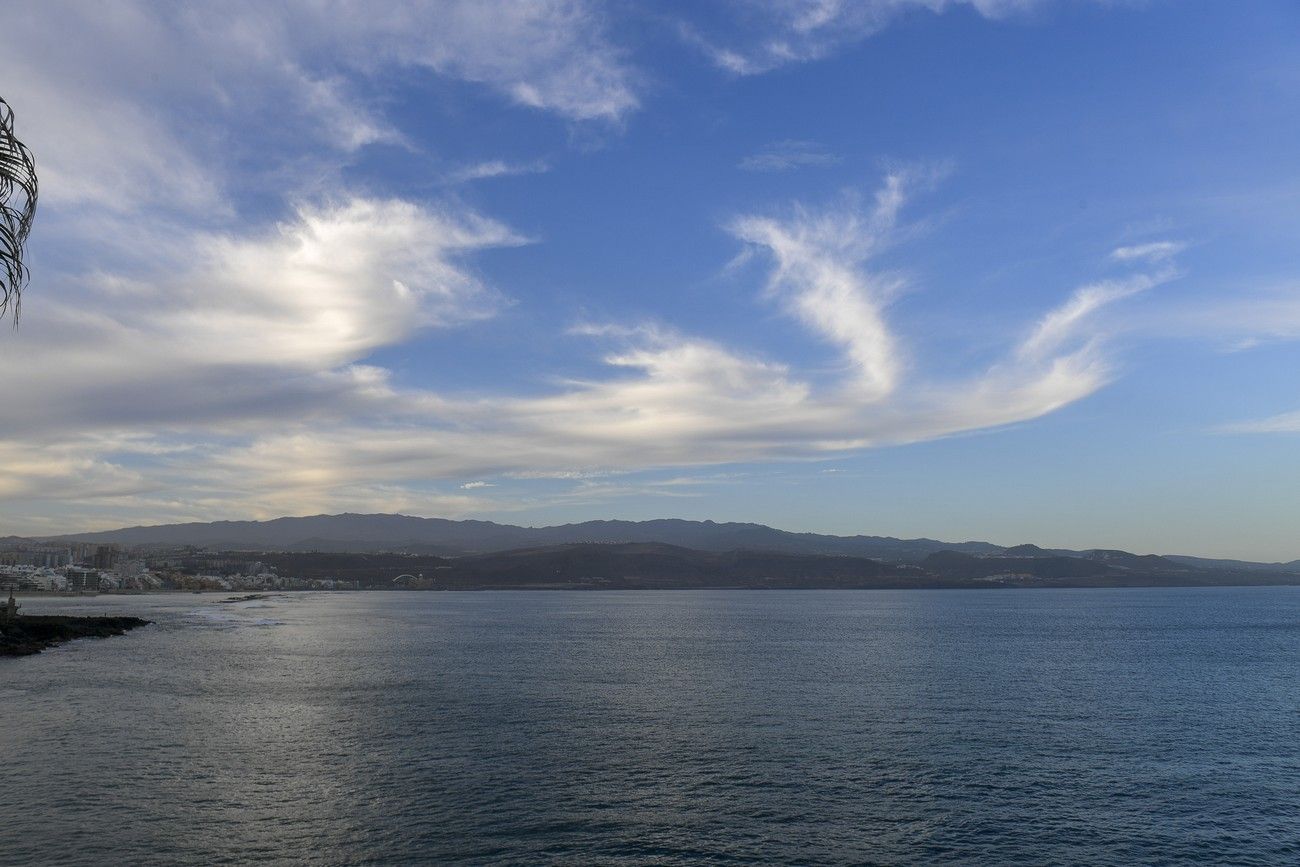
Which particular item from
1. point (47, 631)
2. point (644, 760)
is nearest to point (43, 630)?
point (47, 631)

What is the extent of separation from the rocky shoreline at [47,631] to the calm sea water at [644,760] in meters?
6.53

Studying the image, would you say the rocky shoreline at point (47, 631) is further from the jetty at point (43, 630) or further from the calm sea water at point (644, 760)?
the calm sea water at point (644, 760)

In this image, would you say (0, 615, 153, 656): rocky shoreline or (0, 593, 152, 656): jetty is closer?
(0, 615, 153, 656): rocky shoreline

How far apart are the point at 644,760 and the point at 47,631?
314ft

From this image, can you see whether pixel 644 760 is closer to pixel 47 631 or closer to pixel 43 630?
pixel 47 631

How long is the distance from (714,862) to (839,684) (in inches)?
1667

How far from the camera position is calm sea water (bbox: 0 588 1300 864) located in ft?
100.0

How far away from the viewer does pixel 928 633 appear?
12575cm

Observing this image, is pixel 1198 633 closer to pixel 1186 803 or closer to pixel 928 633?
pixel 928 633

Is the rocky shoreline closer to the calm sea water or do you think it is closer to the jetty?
the jetty

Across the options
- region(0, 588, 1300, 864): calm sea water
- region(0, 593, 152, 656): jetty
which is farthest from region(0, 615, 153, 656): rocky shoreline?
region(0, 588, 1300, 864): calm sea water

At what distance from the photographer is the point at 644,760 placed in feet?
137

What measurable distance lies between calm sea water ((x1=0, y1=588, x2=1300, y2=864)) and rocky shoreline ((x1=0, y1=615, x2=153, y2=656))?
653 cm

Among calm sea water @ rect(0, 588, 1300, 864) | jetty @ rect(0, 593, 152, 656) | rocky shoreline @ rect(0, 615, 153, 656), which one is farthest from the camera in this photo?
jetty @ rect(0, 593, 152, 656)
